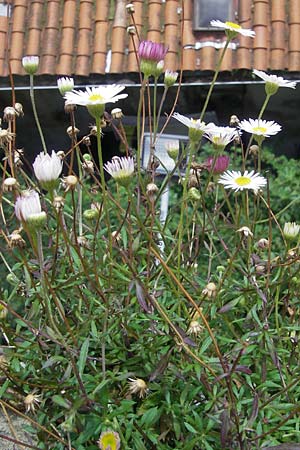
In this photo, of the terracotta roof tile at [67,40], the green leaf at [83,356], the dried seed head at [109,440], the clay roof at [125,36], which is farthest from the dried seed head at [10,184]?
the terracotta roof tile at [67,40]

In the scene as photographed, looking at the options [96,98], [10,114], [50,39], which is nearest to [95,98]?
[96,98]

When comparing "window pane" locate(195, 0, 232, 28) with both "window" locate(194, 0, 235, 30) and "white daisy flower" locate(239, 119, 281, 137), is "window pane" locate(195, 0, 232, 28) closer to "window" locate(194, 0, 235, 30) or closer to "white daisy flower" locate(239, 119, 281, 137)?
"window" locate(194, 0, 235, 30)

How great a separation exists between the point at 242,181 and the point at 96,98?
27 centimetres

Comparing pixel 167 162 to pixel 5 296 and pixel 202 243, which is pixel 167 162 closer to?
pixel 202 243

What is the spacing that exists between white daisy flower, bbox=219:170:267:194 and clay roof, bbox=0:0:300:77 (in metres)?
2.97

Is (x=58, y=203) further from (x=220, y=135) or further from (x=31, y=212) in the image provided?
(x=220, y=135)

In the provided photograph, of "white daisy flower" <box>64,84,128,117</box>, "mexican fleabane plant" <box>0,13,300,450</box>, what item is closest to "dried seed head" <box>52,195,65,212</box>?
"mexican fleabane plant" <box>0,13,300,450</box>

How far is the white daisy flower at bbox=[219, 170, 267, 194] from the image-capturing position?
1.08m

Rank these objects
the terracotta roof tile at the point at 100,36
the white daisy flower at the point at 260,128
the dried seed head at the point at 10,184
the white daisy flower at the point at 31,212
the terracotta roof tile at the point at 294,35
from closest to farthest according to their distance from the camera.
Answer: the white daisy flower at the point at 31,212 → the dried seed head at the point at 10,184 → the white daisy flower at the point at 260,128 → the terracotta roof tile at the point at 294,35 → the terracotta roof tile at the point at 100,36

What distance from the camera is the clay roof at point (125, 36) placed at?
13.4 feet

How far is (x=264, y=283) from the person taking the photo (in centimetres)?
111

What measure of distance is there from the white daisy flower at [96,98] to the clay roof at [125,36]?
3098 mm

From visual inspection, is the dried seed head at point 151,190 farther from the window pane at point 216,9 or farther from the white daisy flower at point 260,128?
the window pane at point 216,9

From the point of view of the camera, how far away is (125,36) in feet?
13.9
